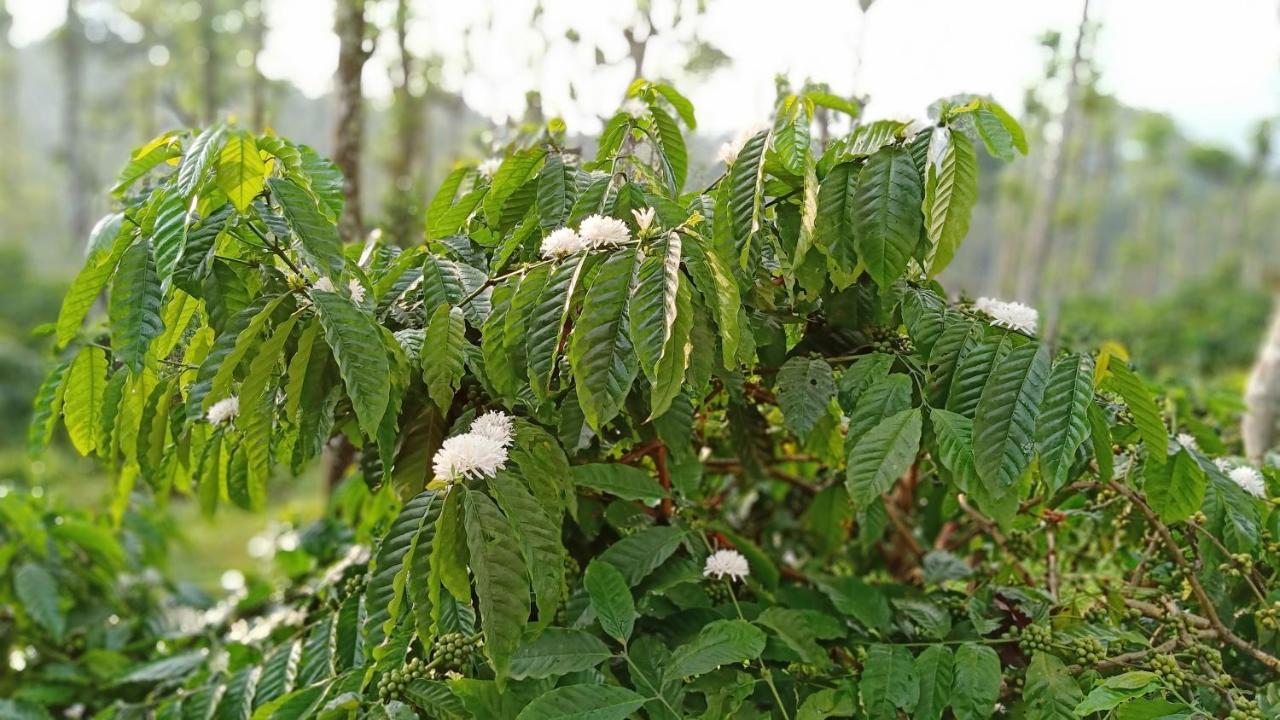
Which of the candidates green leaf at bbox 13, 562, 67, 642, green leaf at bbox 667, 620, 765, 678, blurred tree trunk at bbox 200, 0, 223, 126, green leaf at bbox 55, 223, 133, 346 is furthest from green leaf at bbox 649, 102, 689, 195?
blurred tree trunk at bbox 200, 0, 223, 126

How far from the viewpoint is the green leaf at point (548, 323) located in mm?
1014

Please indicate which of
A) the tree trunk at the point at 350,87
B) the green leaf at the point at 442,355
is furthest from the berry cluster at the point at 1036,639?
the tree trunk at the point at 350,87

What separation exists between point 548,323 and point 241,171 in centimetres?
43

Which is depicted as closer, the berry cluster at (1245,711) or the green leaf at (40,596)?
the berry cluster at (1245,711)

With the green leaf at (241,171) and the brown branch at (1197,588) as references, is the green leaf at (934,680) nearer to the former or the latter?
the brown branch at (1197,588)

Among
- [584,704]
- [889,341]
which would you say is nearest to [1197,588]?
[889,341]

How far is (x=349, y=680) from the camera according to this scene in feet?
4.04

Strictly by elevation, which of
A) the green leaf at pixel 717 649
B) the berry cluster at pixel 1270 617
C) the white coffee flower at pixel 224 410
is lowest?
the green leaf at pixel 717 649

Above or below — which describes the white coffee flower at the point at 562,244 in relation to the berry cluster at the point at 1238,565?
above

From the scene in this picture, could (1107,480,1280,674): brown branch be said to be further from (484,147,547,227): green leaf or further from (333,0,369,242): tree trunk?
(333,0,369,242): tree trunk

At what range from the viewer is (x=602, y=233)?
1048mm

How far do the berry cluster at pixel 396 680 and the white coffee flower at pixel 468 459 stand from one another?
311mm

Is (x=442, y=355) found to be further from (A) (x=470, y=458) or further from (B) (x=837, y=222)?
(B) (x=837, y=222)

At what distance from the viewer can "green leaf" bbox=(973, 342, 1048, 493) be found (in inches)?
42.2
